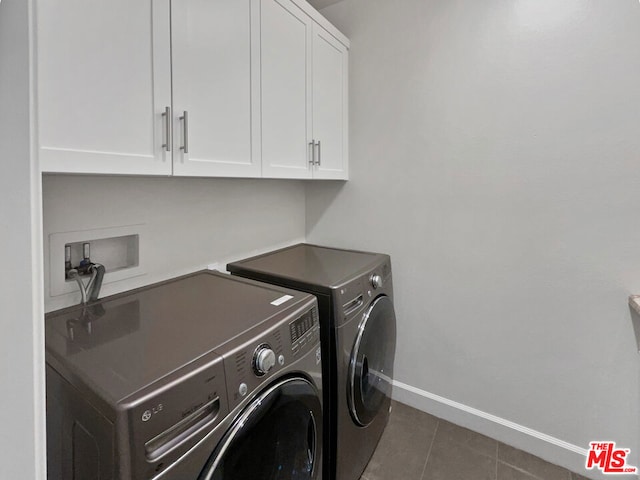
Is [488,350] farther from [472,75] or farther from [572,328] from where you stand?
[472,75]

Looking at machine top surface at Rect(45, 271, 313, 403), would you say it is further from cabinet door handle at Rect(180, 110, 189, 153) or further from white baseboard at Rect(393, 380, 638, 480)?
white baseboard at Rect(393, 380, 638, 480)

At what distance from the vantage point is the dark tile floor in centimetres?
153

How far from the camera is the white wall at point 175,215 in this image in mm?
1148

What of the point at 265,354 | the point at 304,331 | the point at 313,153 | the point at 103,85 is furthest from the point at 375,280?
the point at 103,85

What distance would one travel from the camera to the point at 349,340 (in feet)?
4.37

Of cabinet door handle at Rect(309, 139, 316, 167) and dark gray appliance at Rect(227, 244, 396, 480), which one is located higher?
cabinet door handle at Rect(309, 139, 316, 167)

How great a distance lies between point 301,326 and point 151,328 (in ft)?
1.49

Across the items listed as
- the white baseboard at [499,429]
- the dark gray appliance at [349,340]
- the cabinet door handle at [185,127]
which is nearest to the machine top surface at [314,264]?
the dark gray appliance at [349,340]

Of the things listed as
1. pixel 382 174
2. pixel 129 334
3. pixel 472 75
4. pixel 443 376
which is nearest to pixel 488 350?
pixel 443 376

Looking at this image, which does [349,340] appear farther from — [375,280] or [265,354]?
[265,354]

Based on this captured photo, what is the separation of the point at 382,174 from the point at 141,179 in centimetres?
129

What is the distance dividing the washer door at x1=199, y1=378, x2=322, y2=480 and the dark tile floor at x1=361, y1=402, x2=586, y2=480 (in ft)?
2.15

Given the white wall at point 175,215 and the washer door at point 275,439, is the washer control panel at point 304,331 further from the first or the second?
the white wall at point 175,215

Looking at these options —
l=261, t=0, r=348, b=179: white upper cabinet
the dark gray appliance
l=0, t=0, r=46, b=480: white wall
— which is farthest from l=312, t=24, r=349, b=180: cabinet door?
l=0, t=0, r=46, b=480: white wall
